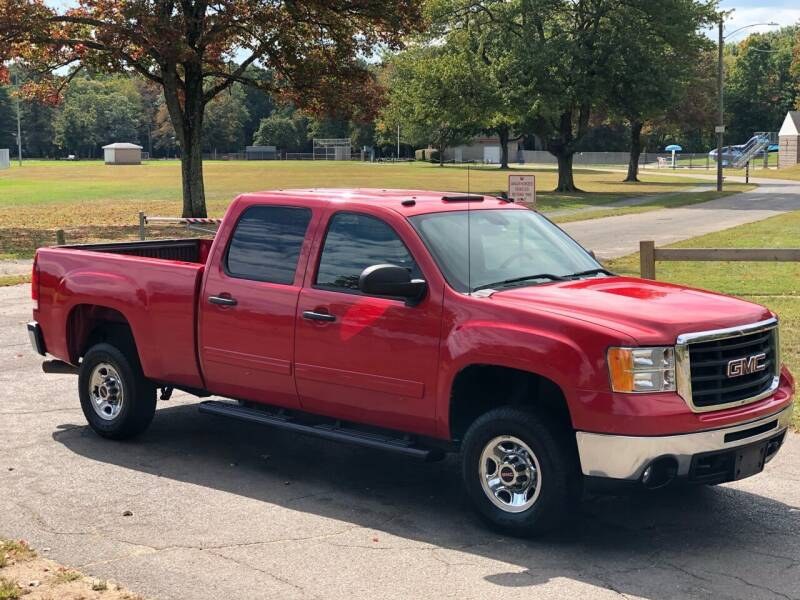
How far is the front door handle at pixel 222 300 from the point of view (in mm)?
6932

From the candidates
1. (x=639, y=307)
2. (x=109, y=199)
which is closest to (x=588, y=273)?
(x=639, y=307)

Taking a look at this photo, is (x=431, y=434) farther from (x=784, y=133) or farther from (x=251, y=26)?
(x=784, y=133)

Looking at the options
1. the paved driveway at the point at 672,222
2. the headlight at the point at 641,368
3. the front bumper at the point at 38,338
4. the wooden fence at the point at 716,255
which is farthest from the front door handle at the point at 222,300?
the paved driveway at the point at 672,222

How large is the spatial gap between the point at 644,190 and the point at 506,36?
45.6 ft

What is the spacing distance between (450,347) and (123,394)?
2958 millimetres

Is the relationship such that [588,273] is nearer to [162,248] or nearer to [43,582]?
[43,582]

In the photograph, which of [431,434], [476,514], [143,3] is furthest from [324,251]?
[143,3]

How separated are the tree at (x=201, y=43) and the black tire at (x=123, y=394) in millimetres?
20711

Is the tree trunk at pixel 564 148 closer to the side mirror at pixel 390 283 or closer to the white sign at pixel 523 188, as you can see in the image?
the white sign at pixel 523 188

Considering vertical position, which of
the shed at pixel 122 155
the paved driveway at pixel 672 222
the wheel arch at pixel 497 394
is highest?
the shed at pixel 122 155

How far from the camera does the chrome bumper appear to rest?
531 cm

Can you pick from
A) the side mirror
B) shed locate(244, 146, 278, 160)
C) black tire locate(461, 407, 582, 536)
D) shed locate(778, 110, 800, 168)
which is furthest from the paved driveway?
shed locate(244, 146, 278, 160)

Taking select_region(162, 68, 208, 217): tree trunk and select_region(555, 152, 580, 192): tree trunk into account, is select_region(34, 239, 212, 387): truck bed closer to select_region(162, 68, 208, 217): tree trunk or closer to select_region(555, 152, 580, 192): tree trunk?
select_region(162, 68, 208, 217): tree trunk

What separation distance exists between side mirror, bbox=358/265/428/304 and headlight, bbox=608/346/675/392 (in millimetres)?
1242
